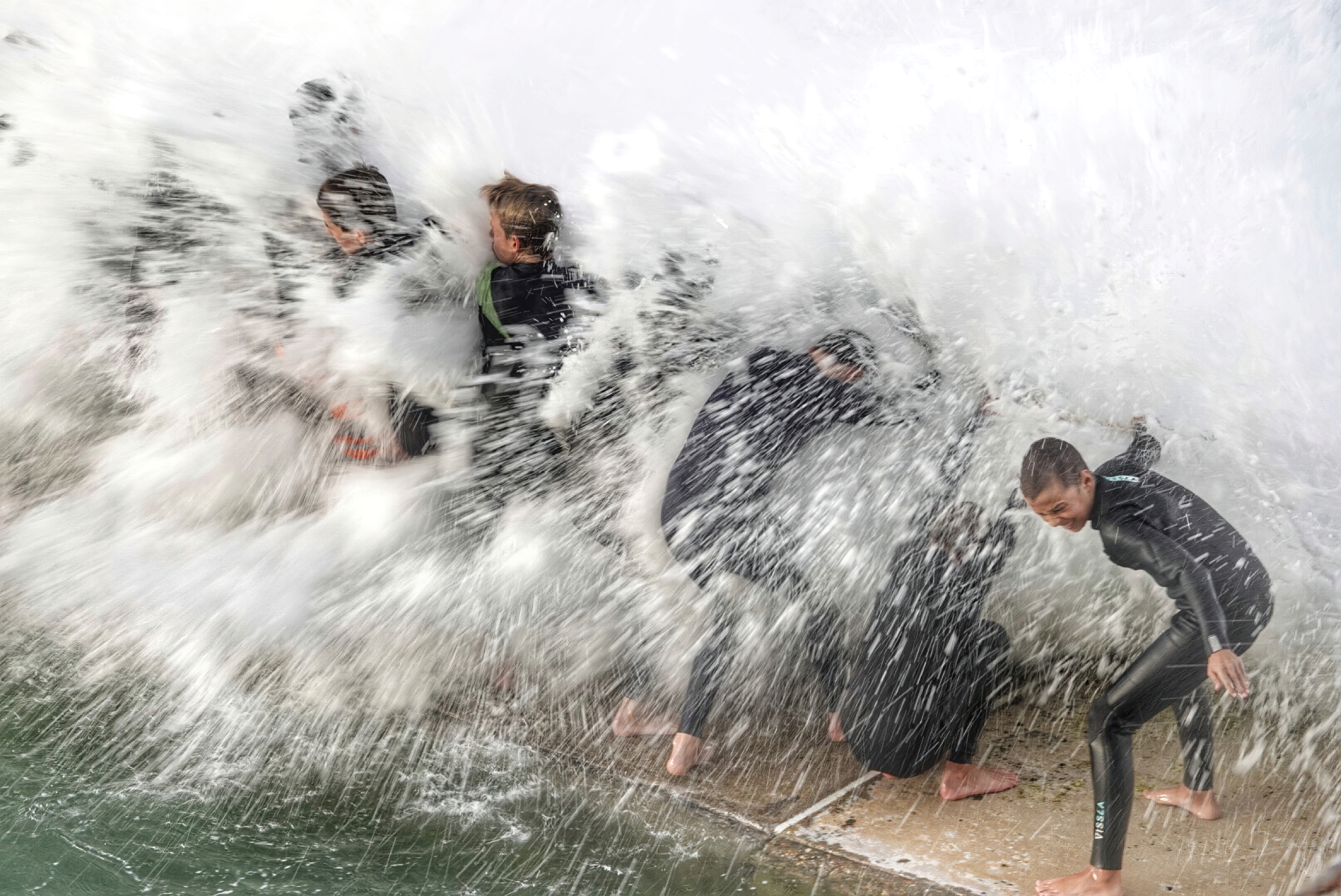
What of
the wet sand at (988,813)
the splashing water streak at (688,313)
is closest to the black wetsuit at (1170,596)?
the wet sand at (988,813)

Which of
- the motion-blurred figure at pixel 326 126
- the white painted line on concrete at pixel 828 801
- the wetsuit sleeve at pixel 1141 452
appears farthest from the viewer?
the motion-blurred figure at pixel 326 126

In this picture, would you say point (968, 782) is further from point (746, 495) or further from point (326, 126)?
point (326, 126)

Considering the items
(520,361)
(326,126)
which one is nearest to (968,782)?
(520,361)

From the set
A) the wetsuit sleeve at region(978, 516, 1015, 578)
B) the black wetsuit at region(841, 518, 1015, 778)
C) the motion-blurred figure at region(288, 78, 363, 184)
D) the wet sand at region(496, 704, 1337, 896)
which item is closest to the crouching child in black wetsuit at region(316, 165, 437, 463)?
the motion-blurred figure at region(288, 78, 363, 184)

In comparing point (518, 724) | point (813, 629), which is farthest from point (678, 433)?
point (518, 724)

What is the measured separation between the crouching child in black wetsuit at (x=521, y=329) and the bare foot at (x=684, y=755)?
106 cm

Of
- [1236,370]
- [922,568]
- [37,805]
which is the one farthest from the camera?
[1236,370]

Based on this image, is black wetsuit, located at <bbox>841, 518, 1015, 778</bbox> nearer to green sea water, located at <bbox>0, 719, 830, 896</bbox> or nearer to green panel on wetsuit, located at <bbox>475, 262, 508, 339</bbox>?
green sea water, located at <bbox>0, 719, 830, 896</bbox>

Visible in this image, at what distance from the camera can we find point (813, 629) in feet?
12.1

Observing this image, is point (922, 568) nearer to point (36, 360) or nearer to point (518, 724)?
point (518, 724)

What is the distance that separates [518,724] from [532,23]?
292cm

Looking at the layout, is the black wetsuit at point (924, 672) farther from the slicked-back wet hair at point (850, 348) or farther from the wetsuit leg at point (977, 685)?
the slicked-back wet hair at point (850, 348)

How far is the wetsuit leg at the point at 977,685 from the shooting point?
338 cm

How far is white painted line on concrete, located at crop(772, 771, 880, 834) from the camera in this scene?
3172mm
